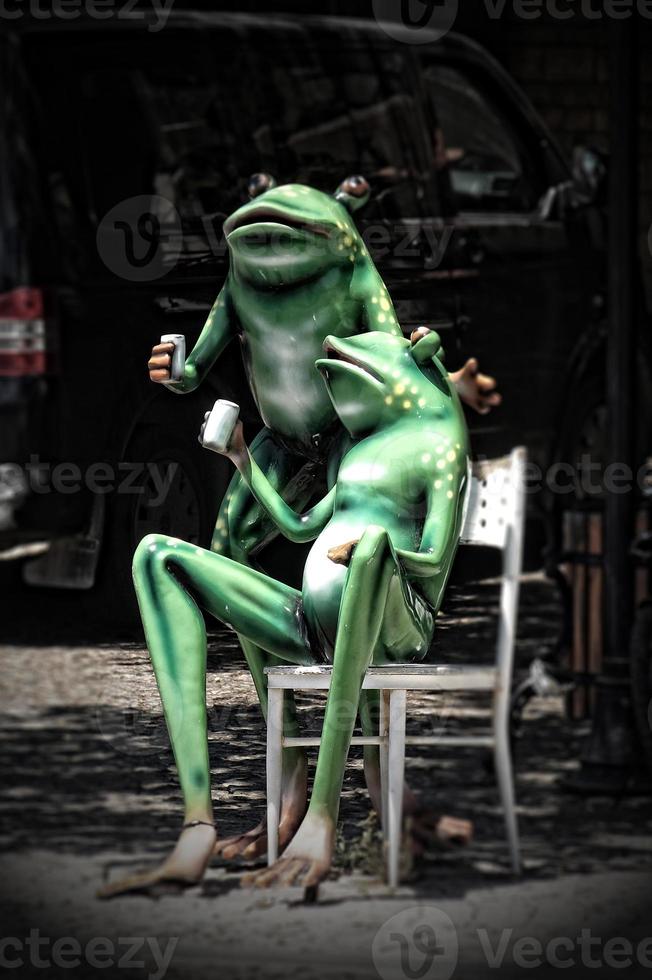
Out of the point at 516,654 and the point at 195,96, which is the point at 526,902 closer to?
the point at 516,654

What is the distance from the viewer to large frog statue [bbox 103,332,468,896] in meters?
2.28

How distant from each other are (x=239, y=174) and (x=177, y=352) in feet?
1.55

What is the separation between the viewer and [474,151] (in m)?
3.41

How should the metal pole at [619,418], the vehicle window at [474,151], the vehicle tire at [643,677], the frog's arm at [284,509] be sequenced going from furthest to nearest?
the vehicle tire at [643,677], the metal pole at [619,418], the vehicle window at [474,151], the frog's arm at [284,509]

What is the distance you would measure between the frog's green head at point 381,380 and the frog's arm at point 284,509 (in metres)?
0.11

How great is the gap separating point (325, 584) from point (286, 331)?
0.33m

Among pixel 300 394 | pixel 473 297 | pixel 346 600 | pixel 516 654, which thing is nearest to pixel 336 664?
pixel 346 600

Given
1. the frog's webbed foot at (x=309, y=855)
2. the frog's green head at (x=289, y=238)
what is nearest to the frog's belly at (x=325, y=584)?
the frog's webbed foot at (x=309, y=855)

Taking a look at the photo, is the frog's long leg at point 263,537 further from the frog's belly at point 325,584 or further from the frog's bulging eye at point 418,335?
the frog's bulging eye at point 418,335

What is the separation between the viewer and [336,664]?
2.23 metres

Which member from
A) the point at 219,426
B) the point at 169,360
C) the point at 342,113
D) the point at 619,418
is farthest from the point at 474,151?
the point at 219,426

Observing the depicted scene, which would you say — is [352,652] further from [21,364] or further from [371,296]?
[21,364]

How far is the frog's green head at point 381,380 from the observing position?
2.30m

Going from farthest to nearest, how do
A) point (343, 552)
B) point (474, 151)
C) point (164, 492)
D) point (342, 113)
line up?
1. point (474, 151)
2. point (342, 113)
3. point (164, 492)
4. point (343, 552)
